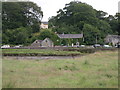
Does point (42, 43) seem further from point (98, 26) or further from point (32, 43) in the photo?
point (98, 26)

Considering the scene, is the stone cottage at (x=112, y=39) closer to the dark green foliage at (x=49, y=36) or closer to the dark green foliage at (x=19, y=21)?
the dark green foliage at (x=49, y=36)

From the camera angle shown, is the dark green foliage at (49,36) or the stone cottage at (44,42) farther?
the dark green foliage at (49,36)

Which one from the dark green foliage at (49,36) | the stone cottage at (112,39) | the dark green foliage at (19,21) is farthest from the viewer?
the stone cottage at (112,39)

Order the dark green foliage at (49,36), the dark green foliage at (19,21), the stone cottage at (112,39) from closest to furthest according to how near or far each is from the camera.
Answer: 1. the dark green foliage at (19,21)
2. the dark green foliage at (49,36)
3. the stone cottage at (112,39)

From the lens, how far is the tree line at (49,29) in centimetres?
5453

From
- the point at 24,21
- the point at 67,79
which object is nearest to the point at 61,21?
the point at 24,21

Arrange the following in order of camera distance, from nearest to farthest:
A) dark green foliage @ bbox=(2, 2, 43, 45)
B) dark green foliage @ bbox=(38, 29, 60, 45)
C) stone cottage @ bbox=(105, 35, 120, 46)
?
dark green foliage @ bbox=(2, 2, 43, 45) → dark green foliage @ bbox=(38, 29, 60, 45) → stone cottage @ bbox=(105, 35, 120, 46)

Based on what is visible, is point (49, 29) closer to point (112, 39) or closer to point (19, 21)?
point (19, 21)

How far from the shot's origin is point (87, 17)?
6800 centimetres

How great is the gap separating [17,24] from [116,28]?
35626 millimetres

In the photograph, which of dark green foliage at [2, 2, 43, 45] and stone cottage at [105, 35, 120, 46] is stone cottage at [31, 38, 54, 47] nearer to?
dark green foliage at [2, 2, 43, 45]

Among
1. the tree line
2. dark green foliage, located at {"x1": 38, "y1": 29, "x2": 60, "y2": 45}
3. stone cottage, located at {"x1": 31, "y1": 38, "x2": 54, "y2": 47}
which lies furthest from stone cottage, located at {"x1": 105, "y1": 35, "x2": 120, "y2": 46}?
stone cottage, located at {"x1": 31, "y1": 38, "x2": 54, "y2": 47}

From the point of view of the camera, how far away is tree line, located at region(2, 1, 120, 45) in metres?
54.5

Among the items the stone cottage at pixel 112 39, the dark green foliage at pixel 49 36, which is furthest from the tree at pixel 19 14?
the stone cottage at pixel 112 39
